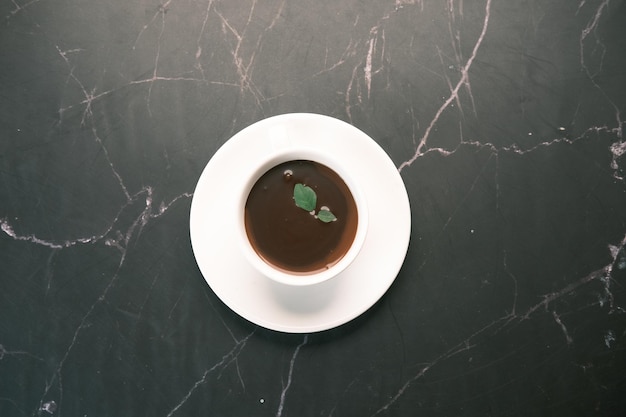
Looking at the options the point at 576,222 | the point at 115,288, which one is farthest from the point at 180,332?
the point at 576,222

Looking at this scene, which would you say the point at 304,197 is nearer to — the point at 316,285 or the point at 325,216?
the point at 325,216

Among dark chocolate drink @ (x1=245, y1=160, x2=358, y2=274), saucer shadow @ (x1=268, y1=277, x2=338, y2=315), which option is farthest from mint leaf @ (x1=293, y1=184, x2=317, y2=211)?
saucer shadow @ (x1=268, y1=277, x2=338, y2=315)

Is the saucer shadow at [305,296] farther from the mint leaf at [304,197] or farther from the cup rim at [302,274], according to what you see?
the mint leaf at [304,197]

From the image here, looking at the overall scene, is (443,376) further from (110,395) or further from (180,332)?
(110,395)

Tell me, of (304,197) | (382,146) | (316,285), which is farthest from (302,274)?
(382,146)

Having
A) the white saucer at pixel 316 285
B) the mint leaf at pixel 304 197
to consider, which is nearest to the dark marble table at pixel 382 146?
the white saucer at pixel 316 285
